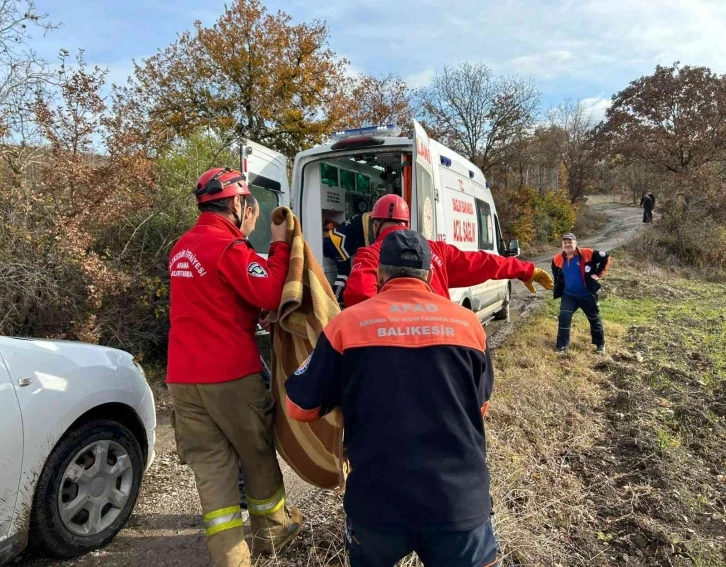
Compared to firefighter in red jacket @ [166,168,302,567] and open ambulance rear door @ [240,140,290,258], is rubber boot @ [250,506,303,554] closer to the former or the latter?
firefighter in red jacket @ [166,168,302,567]

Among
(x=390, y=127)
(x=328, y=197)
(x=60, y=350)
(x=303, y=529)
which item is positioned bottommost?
(x=303, y=529)

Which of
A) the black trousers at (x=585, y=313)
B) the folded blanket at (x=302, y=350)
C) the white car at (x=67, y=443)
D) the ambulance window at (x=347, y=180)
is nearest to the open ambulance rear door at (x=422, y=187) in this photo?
the ambulance window at (x=347, y=180)

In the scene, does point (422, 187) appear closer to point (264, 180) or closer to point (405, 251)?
point (264, 180)

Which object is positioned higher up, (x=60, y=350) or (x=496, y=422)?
(x=60, y=350)

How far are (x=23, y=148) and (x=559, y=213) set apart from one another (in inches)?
929

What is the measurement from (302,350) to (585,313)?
5616mm

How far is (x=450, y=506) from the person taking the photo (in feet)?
5.16

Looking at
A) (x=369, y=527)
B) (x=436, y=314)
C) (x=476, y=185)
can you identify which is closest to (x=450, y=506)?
(x=369, y=527)

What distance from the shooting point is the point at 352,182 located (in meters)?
6.25

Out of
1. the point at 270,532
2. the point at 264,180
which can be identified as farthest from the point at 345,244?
the point at 270,532

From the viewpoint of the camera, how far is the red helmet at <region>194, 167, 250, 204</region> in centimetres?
252

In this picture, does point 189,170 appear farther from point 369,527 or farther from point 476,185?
point 369,527

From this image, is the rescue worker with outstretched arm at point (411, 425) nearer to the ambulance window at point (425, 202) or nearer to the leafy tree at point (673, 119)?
the ambulance window at point (425, 202)

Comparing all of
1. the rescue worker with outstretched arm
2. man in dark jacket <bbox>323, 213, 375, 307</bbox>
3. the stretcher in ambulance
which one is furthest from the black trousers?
the rescue worker with outstretched arm
